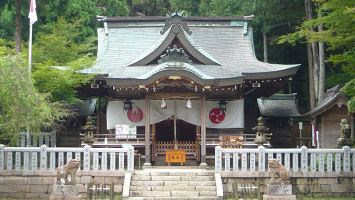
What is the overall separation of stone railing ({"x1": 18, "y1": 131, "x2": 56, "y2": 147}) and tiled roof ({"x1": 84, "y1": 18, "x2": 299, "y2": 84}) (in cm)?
329

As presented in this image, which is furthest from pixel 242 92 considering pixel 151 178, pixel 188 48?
pixel 151 178

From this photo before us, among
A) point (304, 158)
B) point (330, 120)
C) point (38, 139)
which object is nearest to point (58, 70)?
point (38, 139)

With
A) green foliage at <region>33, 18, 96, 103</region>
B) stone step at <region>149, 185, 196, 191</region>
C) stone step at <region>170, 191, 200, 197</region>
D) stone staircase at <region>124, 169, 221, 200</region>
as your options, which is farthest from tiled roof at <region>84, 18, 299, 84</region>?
stone step at <region>170, 191, 200, 197</region>

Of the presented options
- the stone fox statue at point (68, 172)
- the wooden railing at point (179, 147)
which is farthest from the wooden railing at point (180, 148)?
the stone fox statue at point (68, 172)

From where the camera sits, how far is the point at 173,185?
44.7 feet

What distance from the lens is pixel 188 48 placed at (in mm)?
17703

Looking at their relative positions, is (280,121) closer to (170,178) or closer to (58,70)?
(170,178)

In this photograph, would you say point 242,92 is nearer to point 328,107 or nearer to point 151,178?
point 328,107

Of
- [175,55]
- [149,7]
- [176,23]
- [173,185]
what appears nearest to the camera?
[173,185]

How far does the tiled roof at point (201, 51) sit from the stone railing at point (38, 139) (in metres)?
3.29

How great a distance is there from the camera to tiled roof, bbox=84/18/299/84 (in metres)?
17.3

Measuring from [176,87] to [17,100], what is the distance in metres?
5.87

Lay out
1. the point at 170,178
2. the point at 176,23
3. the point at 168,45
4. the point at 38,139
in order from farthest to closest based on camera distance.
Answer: the point at 38,139 → the point at 176,23 → the point at 168,45 → the point at 170,178

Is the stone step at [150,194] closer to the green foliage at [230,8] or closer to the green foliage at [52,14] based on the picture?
the green foliage at [52,14]
